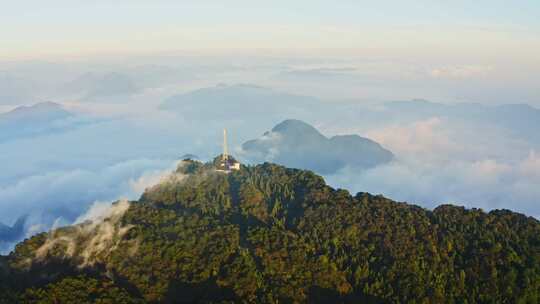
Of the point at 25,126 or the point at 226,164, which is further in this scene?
the point at 25,126

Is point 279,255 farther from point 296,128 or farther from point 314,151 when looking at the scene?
point 296,128

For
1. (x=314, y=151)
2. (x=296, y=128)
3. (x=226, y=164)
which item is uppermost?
(x=226, y=164)

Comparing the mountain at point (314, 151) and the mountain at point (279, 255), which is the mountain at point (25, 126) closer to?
the mountain at point (314, 151)

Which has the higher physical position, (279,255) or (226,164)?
(226,164)

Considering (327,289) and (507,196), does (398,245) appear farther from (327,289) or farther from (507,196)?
(507,196)

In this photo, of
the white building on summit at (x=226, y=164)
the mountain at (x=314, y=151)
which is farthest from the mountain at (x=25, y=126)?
the white building on summit at (x=226, y=164)

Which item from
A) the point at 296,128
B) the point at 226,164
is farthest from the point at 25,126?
the point at 226,164
